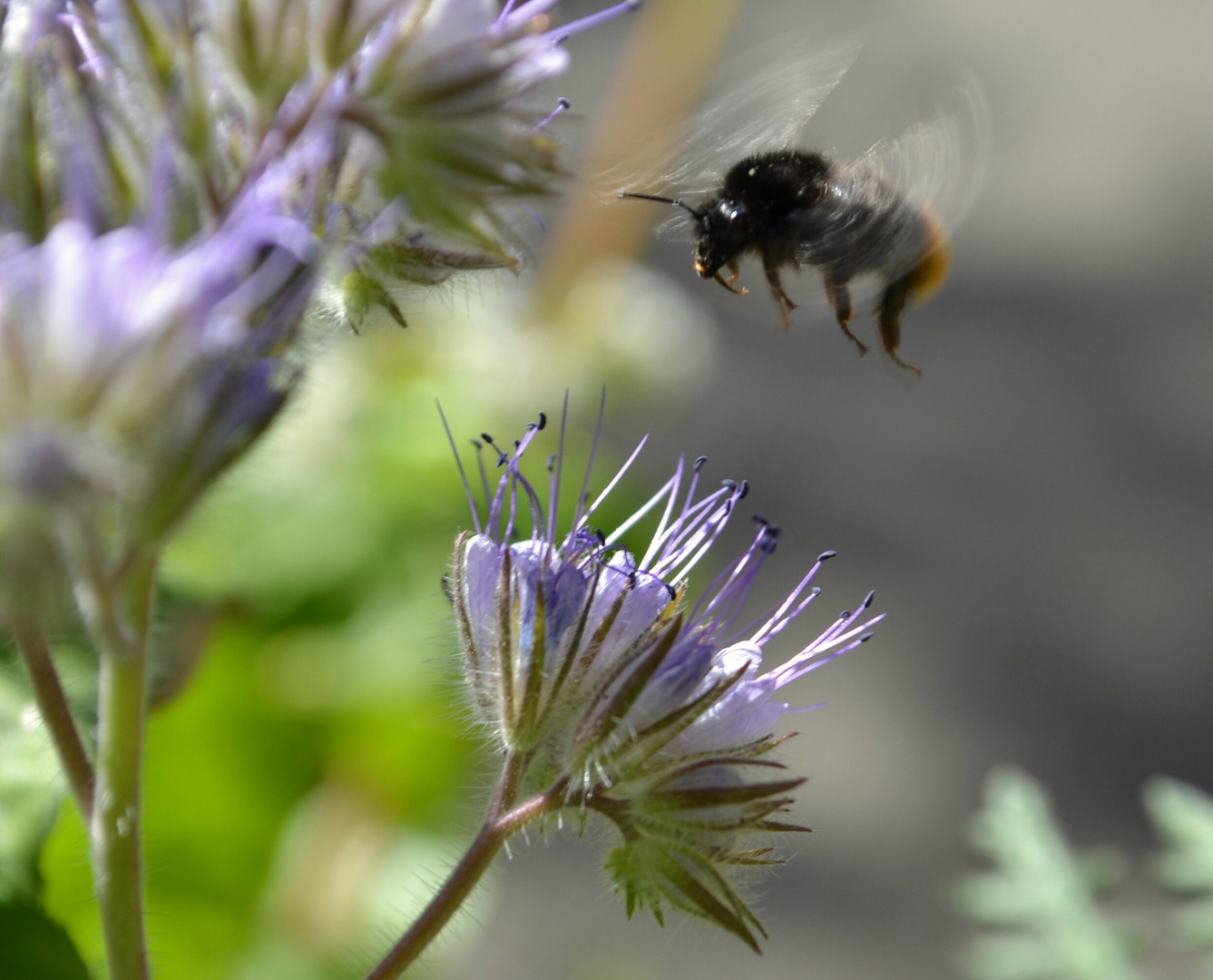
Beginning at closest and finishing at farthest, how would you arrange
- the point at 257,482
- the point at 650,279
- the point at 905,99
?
the point at 905,99, the point at 257,482, the point at 650,279

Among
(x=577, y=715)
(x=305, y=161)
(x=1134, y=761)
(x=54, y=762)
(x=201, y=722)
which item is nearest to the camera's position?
(x=305, y=161)

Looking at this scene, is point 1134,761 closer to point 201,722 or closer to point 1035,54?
point 201,722

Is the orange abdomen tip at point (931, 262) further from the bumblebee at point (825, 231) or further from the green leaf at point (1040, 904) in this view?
the green leaf at point (1040, 904)

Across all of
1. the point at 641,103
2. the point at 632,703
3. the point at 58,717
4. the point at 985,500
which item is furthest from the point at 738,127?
the point at 985,500

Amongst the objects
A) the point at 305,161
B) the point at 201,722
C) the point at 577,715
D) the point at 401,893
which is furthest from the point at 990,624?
the point at 305,161

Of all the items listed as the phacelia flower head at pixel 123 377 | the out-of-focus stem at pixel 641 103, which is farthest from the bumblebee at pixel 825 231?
the out-of-focus stem at pixel 641 103

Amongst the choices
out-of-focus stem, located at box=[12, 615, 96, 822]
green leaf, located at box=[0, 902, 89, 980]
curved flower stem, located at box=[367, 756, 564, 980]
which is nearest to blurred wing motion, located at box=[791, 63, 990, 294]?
curved flower stem, located at box=[367, 756, 564, 980]
